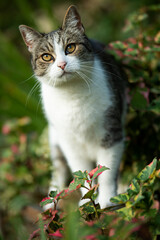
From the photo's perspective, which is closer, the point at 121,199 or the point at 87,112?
the point at 121,199

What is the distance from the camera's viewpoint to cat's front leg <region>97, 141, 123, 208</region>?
4.99ft

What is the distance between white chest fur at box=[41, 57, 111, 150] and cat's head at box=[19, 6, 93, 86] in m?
0.07

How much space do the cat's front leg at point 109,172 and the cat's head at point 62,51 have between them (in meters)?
0.46

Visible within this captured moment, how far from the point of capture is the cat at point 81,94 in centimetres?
146

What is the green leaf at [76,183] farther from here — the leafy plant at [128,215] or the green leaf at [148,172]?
the green leaf at [148,172]

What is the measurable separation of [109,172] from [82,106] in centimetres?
40

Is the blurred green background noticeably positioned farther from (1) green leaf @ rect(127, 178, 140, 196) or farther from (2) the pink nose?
(1) green leaf @ rect(127, 178, 140, 196)

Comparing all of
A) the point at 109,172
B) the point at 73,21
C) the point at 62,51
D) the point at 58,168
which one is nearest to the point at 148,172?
the point at 109,172

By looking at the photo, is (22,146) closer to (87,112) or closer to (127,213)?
(87,112)

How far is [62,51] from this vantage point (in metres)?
1.43

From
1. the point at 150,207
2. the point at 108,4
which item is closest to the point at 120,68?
the point at 150,207

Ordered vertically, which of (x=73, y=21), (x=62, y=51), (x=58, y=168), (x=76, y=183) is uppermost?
(x=73, y=21)

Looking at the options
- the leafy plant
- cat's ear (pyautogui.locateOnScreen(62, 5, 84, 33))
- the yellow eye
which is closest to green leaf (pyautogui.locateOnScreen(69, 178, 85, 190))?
the leafy plant

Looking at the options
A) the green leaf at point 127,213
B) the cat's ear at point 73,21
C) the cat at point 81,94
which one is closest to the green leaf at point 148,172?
the green leaf at point 127,213
